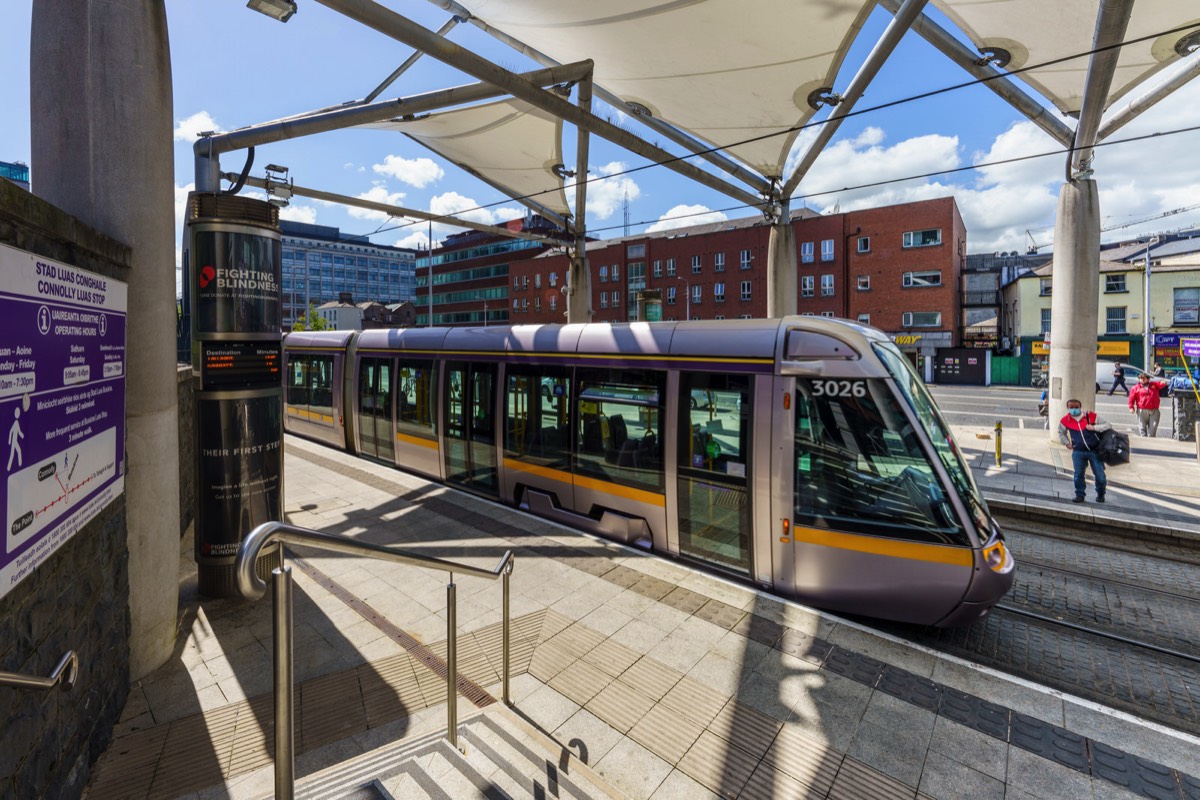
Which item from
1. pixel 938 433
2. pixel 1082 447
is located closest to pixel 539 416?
pixel 938 433

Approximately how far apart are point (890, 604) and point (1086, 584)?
11.2ft

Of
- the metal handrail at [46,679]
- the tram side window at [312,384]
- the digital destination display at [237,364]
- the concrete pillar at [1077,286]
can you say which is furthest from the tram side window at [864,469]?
the concrete pillar at [1077,286]

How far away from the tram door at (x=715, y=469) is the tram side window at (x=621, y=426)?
0.38m

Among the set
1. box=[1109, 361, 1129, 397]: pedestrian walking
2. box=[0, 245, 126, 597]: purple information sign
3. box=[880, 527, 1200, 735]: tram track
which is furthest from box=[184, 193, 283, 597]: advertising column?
box=[1109, 361, 1129, 397]: pedestrian walking

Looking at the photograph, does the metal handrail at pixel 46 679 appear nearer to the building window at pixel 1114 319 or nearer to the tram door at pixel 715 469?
the tram door at pixel 715 469

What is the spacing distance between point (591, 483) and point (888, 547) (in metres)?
3.63

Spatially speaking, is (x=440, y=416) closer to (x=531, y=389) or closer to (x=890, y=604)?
(x=531, y=389)

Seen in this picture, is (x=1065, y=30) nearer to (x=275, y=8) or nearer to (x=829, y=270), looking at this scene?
(x=275, y=8)

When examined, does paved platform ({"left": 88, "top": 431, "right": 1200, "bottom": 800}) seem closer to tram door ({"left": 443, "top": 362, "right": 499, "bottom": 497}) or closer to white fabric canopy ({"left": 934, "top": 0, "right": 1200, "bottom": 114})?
tram door ({"left": 443, "top": 362, "right": 499, "bottom": 497})

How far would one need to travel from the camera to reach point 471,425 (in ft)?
30.8

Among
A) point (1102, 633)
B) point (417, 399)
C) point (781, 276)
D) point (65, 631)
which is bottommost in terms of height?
point (1102, 633)

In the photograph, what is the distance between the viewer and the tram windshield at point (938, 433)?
17.0 ft

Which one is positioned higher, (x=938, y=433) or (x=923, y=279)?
(x=923, y=279)

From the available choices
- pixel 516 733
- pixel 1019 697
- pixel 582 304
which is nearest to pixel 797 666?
pixel 1019 697
